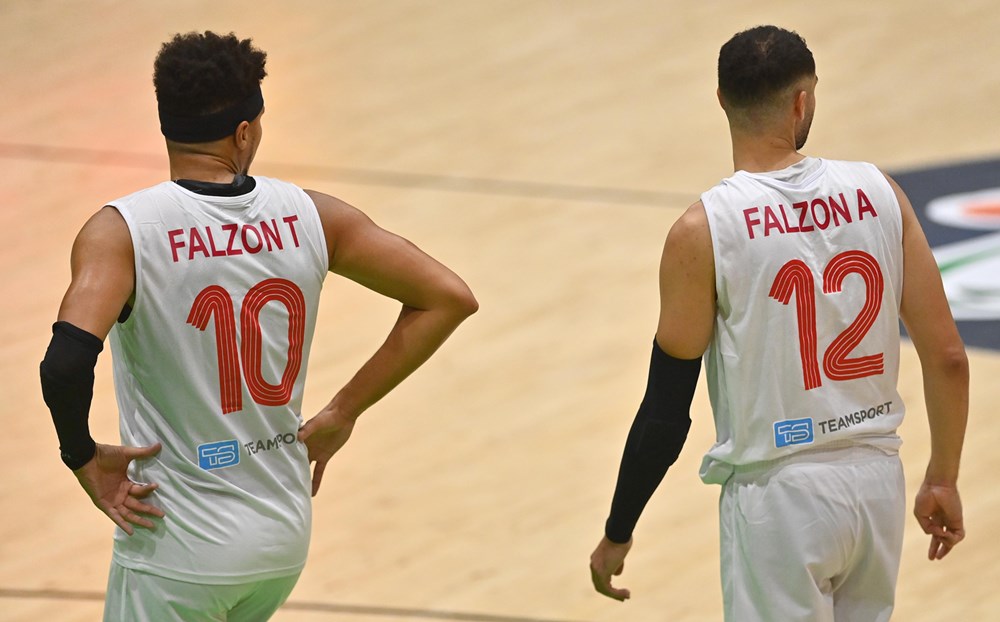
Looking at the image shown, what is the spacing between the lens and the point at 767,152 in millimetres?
2816

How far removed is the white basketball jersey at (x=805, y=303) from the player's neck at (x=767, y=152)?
1.1 inches

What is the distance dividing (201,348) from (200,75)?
0.48 metres

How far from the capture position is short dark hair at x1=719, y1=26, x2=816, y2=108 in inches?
108

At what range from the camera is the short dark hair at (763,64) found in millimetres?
2746

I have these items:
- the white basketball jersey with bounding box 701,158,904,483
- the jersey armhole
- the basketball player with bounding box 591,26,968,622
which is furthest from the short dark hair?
the jersey armhole

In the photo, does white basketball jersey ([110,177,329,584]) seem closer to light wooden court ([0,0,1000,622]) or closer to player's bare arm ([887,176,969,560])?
player's bare arm ([887,176,969,560])

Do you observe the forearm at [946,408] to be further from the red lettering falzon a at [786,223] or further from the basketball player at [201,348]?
the basketball player at [201,348]

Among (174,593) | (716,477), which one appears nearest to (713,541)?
(716,477)

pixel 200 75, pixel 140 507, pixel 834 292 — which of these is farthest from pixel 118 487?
pixel 834 292

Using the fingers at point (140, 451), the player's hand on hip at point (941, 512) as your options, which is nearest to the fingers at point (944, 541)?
the player's hand on hip at point (941, 512)

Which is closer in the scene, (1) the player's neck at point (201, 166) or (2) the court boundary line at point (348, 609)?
(1) the player's neck at point (201, 166)

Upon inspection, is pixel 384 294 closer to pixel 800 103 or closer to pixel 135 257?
pixel 135 257

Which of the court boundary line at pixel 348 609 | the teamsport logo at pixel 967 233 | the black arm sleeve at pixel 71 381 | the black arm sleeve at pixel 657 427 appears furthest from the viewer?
the teamsport logo at pixel 967 233

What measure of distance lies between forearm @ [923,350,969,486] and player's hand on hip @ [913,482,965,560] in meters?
0.02
